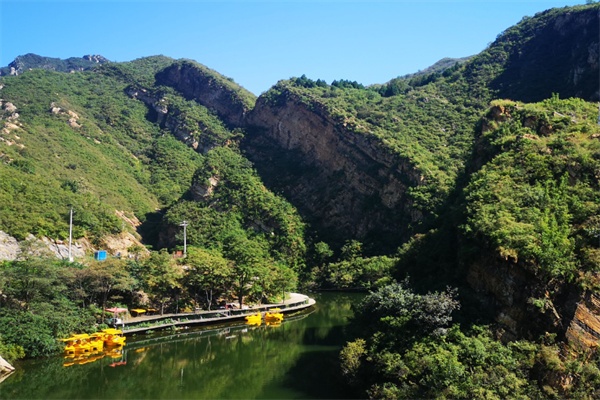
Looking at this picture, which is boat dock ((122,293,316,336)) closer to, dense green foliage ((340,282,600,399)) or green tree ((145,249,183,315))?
green tree ((145,249,183,315))

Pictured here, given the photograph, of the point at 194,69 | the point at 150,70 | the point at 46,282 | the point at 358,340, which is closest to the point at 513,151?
the point at 358,340

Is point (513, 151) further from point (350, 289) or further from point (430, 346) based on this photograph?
point (350, 289)

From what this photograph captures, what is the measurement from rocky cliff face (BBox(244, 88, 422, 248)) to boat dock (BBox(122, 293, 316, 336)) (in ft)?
94.7

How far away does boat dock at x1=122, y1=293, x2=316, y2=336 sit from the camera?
33.9 m

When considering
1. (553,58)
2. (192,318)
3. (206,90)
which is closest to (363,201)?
(553,58)

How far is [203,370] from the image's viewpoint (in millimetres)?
26203

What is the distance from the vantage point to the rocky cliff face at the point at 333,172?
70.6 meters

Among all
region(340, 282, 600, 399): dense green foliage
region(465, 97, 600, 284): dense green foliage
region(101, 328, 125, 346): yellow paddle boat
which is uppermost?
region(465, 97, 600, 284): dense green foliage

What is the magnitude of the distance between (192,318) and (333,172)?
49.6 meters

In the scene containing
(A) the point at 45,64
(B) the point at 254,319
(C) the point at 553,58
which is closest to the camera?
(B) the point at 254,319

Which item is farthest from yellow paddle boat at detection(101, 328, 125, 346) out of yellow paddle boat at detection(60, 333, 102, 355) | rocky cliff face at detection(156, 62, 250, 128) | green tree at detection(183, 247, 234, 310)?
rocky cliff face at detection(156, 62, 250, 128)

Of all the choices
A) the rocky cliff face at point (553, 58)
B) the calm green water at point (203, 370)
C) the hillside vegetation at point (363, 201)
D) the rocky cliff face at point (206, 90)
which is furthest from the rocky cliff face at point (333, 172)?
the calm green water at point (203, 370)

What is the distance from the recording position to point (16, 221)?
147ft

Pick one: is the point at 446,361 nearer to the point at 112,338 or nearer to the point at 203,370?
the point at 203,370
